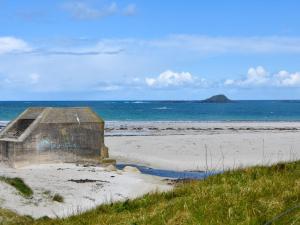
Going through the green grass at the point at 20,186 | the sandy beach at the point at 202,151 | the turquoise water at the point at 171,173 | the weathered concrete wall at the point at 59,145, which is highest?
the weathered concrete wall at the point at 59,145

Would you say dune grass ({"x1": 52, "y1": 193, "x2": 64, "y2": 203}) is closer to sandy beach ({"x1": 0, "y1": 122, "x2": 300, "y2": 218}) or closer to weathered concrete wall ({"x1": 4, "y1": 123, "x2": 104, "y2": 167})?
sandy beach ({"x1": 0, "y1": 122, "x2": 300, "y2": 218})

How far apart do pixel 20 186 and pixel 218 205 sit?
493 inches

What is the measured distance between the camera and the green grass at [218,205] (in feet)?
20.4

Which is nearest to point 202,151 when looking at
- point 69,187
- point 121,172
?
point 121,172

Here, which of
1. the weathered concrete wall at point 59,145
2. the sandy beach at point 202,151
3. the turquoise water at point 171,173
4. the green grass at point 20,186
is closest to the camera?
the green grass at point 20,186

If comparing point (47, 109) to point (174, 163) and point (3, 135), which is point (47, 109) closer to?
point (3, 135)

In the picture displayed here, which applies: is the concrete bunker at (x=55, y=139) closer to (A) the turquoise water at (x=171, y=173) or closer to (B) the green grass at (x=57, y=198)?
(A) the turquoise water at (x=171, y=173)

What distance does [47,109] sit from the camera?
25.8 m

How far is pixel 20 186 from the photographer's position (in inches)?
705

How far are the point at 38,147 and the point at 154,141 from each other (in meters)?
17.9

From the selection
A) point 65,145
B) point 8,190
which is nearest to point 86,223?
point 8,190

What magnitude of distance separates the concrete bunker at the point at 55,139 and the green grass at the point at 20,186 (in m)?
5.12

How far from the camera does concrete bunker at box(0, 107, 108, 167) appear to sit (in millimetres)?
23844

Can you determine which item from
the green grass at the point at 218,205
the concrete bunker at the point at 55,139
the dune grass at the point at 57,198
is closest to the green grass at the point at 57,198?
the dune grass at the point at 57,198
